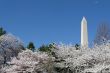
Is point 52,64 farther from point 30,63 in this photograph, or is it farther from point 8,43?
point 8,43

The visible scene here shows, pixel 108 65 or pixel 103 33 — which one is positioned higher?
A: pixel 103 33

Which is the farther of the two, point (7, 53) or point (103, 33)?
point (103, 33)

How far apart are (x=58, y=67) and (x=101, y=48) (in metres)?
2.38

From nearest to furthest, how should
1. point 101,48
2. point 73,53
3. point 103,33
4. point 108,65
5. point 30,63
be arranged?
point 108,65 < point 101,48 < point 73,53 < point 30,63 < point 103,33

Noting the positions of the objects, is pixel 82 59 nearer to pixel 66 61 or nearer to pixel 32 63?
pixel 66 61

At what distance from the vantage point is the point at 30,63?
61.6 feet

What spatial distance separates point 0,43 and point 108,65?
12153mm

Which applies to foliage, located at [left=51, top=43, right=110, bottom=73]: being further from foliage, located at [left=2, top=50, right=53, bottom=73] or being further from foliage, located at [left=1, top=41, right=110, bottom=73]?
foliage, located at [left=2, top=50, right=53, bottom=73]

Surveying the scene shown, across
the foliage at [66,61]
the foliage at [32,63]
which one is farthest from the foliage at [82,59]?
the foliage at [32,63]

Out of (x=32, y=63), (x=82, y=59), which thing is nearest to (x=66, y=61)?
(x=82, y=59)

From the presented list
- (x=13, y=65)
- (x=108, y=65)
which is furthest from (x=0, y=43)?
(x=108, y=65)

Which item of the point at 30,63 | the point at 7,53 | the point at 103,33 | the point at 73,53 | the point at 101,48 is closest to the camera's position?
the point at 101,48

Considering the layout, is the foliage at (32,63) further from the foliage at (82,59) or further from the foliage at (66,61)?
the foliage at (82,59)

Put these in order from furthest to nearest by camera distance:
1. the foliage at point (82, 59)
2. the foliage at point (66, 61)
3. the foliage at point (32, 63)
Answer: the foliage at point (32, 63)
the foliage at point (66, 61)
the foliage at point (82, 59)
